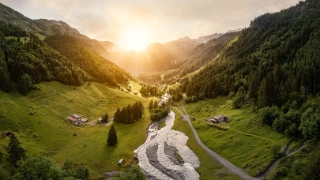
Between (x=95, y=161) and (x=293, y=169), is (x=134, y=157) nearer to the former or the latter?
(x=95, y=161)

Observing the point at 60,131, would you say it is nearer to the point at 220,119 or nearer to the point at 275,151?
the point at 220,119

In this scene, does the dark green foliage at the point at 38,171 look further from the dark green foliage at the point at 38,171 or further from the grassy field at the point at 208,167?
the grassy field at the point at 208,167

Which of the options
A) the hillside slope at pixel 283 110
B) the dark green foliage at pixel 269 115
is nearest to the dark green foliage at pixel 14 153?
the hillside slope at pixel 283 110

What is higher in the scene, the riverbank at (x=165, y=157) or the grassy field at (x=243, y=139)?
the grassy field at (x=243, y=139)

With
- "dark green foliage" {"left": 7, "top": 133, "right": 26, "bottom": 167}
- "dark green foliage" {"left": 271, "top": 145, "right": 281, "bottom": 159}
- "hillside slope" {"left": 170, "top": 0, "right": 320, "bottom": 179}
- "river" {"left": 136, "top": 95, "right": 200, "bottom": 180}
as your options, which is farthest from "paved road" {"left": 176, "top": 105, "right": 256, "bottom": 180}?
"dark green foliage" {"left": 7, "top": 133, "right": 26, "bottom": 167}

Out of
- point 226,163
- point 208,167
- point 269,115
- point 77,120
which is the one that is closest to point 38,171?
point 208,167

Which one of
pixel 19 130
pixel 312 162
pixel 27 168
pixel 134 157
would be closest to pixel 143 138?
pixel 134 157
